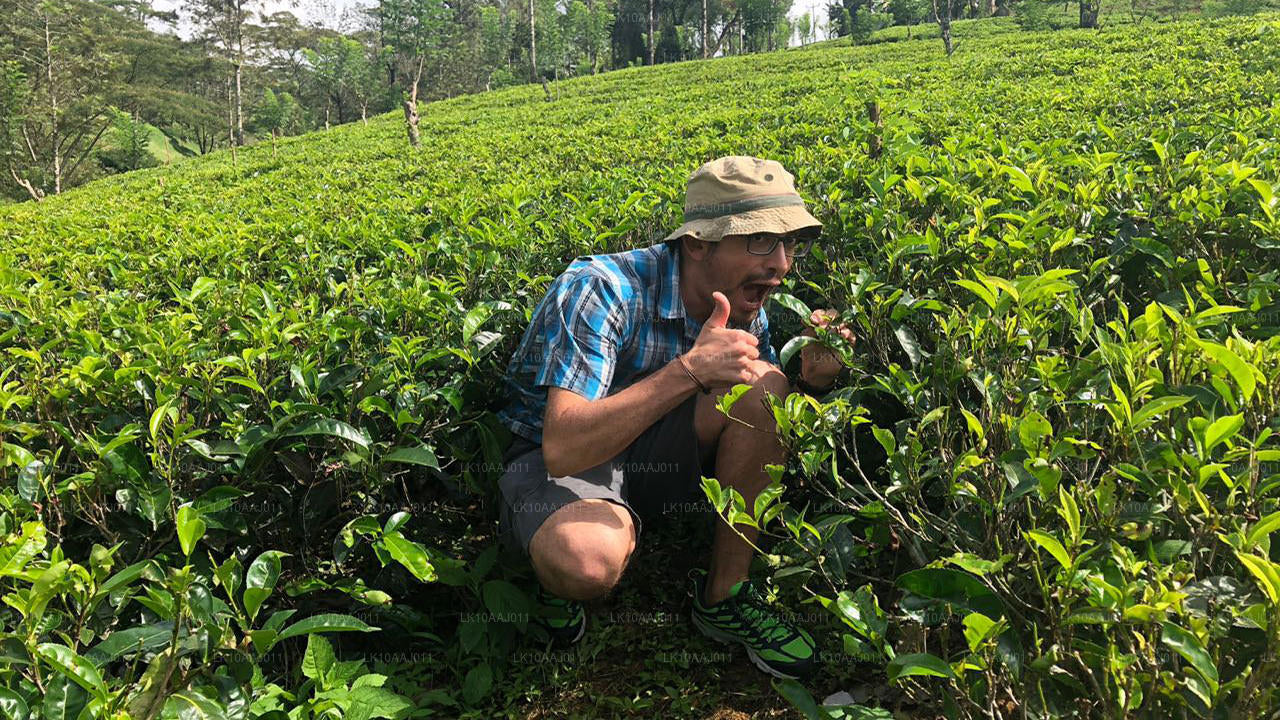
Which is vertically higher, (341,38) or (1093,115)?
(341,38)

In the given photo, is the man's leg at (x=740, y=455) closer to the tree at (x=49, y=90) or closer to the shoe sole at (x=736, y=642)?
the shoe sole at (x=736, y=642)

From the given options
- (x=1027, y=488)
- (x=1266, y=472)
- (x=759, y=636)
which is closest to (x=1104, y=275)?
(x=1266, y=472)

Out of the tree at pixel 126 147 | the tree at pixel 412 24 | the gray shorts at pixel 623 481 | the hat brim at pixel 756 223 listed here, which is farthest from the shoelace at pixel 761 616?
the tree at pixel 412 24

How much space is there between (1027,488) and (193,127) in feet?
168

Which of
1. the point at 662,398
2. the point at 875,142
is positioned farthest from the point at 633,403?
the point at 875,142

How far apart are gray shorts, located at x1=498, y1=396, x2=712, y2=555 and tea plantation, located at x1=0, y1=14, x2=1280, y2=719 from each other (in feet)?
0.47

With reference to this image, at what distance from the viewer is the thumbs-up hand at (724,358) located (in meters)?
1.99

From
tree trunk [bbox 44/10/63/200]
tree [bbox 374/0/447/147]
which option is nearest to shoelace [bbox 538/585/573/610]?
tree trunk [bbox 44/10/63/200]

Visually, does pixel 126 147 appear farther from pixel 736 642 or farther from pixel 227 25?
pixel 736 642

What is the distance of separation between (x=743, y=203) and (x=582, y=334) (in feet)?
2.11

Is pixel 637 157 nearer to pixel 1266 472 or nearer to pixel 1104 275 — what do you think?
pixel 1104 275

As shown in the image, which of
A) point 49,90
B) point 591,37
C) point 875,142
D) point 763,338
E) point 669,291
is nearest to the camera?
point 669,291

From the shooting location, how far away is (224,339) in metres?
2.52

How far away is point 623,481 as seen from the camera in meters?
2.51
